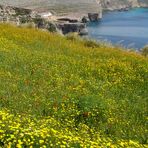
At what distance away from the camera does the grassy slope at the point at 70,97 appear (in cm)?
897

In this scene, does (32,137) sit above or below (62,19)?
above

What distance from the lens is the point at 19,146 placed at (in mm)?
7688

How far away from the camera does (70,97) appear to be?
13.1m

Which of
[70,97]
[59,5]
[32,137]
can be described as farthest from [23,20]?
[59,5]

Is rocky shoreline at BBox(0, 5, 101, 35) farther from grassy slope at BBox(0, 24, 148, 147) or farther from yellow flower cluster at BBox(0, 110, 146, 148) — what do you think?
yellow flower cluster at BBox(0, 110, 146, 148)

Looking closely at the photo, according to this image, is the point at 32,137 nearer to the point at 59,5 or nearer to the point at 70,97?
the point at 70,97

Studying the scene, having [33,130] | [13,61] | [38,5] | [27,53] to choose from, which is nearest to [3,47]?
[27,53]

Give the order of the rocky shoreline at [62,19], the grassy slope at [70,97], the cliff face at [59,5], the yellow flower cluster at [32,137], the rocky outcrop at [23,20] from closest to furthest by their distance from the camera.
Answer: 1. the yellow flower cluster at [32,137]
2. the grassy slope at [70,97]
3. the rocky outcrop at [23,20]
4. the rocky shoreline at [62,19]
5. the cliff face at [59,5]

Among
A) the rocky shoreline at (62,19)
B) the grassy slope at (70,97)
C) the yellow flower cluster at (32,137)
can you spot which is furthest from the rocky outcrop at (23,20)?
the yellow flower cluster at (32,137)

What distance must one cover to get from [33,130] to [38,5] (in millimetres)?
150992

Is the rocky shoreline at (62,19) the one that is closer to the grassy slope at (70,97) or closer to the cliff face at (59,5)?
the cliff face at (59,5)

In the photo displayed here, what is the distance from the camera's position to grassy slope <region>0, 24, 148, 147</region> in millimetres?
8969

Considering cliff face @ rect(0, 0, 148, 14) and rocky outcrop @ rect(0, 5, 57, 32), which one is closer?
rocky outcrop @ rect(0, 5, 57, 32)

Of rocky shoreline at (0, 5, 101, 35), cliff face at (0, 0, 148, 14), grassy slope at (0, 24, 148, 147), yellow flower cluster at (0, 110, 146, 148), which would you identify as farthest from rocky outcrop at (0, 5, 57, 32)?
cliff face at (0, 0, 148, 14)
